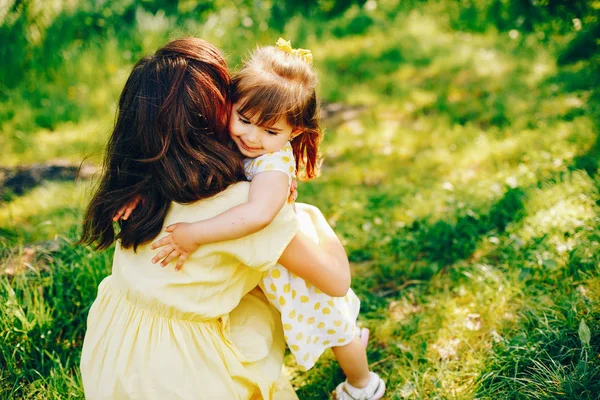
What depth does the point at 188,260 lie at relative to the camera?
167 centimetres

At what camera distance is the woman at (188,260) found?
5.43ft

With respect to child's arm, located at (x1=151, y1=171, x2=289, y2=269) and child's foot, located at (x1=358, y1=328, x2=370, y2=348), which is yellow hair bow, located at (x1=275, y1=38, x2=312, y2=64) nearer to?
child's arm, located at (x1=151, y1=171, x2=289, y2=269)

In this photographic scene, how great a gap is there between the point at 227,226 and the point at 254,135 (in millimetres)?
360

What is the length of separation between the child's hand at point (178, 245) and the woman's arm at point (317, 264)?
1.03 feet

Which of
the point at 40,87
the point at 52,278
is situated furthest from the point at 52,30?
the point at 52,278

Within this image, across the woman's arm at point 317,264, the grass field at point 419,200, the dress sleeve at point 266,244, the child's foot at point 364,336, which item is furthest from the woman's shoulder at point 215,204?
the child's foot at point 364,336

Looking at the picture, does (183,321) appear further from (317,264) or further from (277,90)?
(277,90)

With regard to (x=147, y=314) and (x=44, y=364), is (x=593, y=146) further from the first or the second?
(x=44, y=364)

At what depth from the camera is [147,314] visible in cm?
172

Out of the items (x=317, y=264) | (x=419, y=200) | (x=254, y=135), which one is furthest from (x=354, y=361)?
(x=419, y=200)

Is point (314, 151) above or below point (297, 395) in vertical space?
above

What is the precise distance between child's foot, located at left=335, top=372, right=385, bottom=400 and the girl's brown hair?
1.01m

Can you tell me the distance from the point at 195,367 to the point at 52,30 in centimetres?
470

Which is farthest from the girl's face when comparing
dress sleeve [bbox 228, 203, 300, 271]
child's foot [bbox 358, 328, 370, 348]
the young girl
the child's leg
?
child's foot [bbox 358, 328, 370, 348]
